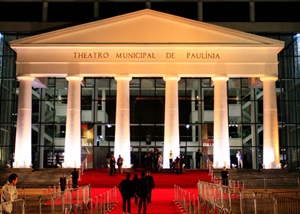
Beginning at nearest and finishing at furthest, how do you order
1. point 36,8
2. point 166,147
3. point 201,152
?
point 166,147 → point 201,152 → point 36,8

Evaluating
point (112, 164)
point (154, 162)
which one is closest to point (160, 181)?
point (112, 164)

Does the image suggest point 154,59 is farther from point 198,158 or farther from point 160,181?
point 160,181

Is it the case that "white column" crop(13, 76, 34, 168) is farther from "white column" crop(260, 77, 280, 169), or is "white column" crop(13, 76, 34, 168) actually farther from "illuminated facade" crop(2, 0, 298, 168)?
"white column" crop(260, 77, 280, 169)

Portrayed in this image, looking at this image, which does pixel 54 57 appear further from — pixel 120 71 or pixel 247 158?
pixel 247 158

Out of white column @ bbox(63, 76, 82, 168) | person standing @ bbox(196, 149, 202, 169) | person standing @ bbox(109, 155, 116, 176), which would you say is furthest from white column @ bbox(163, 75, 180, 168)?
white column @ bbox(63, 76, 82, 168)

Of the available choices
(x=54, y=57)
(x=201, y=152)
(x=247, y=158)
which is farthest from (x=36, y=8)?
(x=247, y=158)

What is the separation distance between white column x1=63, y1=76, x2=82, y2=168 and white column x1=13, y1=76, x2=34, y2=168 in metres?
3.44

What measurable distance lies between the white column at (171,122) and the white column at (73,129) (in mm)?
7811

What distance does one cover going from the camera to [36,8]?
5644 cm

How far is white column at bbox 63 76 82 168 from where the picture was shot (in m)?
44.4

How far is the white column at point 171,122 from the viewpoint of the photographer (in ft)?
146

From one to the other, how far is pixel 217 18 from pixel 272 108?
621 inches

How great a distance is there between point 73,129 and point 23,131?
174 inches

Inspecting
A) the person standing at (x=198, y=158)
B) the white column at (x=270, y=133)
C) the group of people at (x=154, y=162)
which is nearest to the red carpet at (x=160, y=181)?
the group of people at (x=154, y=162)
